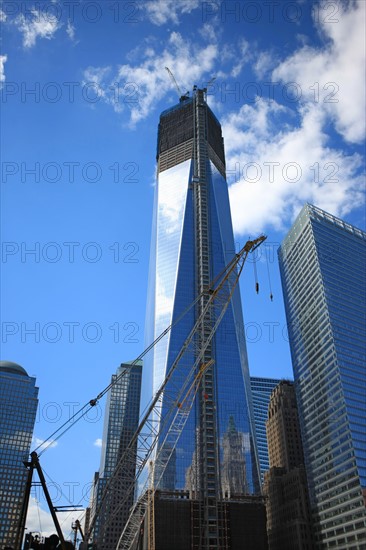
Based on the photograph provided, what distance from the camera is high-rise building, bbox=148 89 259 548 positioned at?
140m

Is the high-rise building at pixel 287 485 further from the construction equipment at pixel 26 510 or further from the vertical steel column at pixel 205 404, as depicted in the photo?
the construction equipment at pixel 26 510

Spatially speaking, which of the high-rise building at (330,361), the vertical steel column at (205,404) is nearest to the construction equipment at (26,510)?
the vertical steel column at (205,404)

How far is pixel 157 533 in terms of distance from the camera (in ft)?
402

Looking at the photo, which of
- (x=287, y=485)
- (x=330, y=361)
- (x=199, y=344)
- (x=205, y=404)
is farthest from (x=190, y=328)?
Result: (x=287, y=485)

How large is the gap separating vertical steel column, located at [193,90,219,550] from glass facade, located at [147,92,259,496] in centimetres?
107

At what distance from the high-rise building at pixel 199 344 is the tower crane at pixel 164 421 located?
20.4 feet

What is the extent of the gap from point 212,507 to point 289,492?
4414cm

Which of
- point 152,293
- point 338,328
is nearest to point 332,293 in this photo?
point 338,328

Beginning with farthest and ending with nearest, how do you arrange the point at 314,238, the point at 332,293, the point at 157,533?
the point at 314,238 < the point at 332,293 < the point at 157,533

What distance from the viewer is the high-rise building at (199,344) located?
140 metres

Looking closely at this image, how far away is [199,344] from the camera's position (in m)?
119

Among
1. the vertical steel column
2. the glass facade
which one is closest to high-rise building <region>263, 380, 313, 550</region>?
the glass facade

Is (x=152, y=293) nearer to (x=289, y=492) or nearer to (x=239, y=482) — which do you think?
(x=239, y=482)

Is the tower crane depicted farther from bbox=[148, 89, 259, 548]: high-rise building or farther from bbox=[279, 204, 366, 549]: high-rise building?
bbox=[279, 204, 366, 549]: high-rise building
